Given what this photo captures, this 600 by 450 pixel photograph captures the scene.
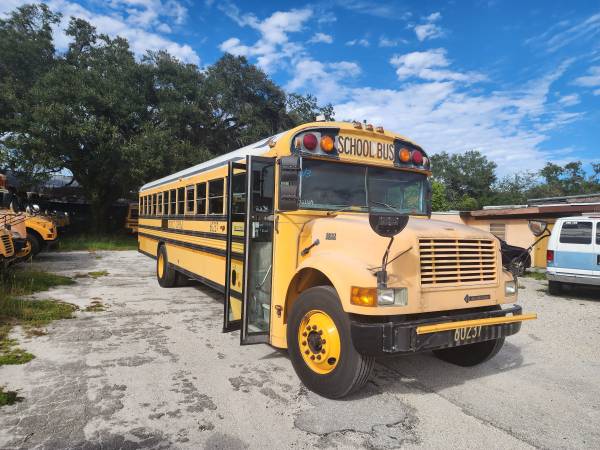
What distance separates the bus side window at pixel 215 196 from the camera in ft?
17.9

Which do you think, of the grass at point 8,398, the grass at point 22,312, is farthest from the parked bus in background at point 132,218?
the grass at point 8,398

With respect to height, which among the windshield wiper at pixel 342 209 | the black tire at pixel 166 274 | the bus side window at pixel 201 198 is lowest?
the black tire at pixel 166 274

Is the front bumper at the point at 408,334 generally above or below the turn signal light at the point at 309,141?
below

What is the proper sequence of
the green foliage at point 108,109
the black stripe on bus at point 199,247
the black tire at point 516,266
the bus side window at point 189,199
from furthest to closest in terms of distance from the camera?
the green foliage at point 108,109 < the bus side window at point 189,199 < the black stripe on bus at point 199,247 < the black tire at point 516,266

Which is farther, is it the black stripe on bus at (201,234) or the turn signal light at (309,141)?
the black stripe on bus at (201,234)

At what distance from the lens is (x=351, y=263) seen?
319cm

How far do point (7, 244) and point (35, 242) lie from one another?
4.54 m

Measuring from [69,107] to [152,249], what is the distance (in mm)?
10764

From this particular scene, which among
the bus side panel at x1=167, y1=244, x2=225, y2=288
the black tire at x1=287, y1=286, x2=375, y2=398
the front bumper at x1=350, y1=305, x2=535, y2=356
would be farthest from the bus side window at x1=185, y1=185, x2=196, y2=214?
the front bumper at x1=350, y1=305, x2=535, y2=356

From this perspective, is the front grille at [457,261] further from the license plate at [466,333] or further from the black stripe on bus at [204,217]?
the black stripe on bus at [204,217]

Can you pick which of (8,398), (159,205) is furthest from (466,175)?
(8,398)

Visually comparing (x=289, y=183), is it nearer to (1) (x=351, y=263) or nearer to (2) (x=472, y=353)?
(1) (x=351, y=263)

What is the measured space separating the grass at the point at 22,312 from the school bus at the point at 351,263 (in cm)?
225

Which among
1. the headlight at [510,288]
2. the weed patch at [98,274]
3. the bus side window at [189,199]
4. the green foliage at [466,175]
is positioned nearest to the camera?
the headlight at [510,288]
